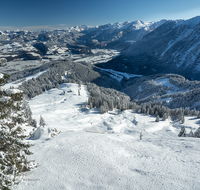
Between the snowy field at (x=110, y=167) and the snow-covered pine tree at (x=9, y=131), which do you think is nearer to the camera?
the snow-covered pine tree at (x=9, y=131)

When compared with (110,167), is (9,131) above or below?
above

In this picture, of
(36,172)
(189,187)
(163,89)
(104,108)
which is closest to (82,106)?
(104,108)

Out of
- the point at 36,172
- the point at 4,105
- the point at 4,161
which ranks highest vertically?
the point at 4,105

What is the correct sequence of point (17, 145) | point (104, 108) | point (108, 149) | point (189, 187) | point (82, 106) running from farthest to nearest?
1. point (82, 106)
2. point (104, 108)
3. point (108, 149)
4. point (189, 187)
5. point (17, 145)

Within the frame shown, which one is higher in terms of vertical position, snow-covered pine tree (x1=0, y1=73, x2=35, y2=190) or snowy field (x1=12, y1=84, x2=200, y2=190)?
snow-covered pine tree (x1=0, y1=73, x2=35, y2=190)

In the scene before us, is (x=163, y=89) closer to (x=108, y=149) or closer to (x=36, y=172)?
(x=108, y=149)

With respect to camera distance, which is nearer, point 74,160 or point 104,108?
point 74,160

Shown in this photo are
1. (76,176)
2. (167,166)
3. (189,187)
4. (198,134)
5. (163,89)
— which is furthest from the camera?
(163,89)

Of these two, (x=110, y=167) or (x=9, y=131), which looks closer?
(x=9, y=131)

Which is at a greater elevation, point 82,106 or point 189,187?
point 189,187

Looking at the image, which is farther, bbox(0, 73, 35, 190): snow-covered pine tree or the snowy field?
the snowy field

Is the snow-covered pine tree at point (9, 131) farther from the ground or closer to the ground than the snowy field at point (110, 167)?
farther from the ground
